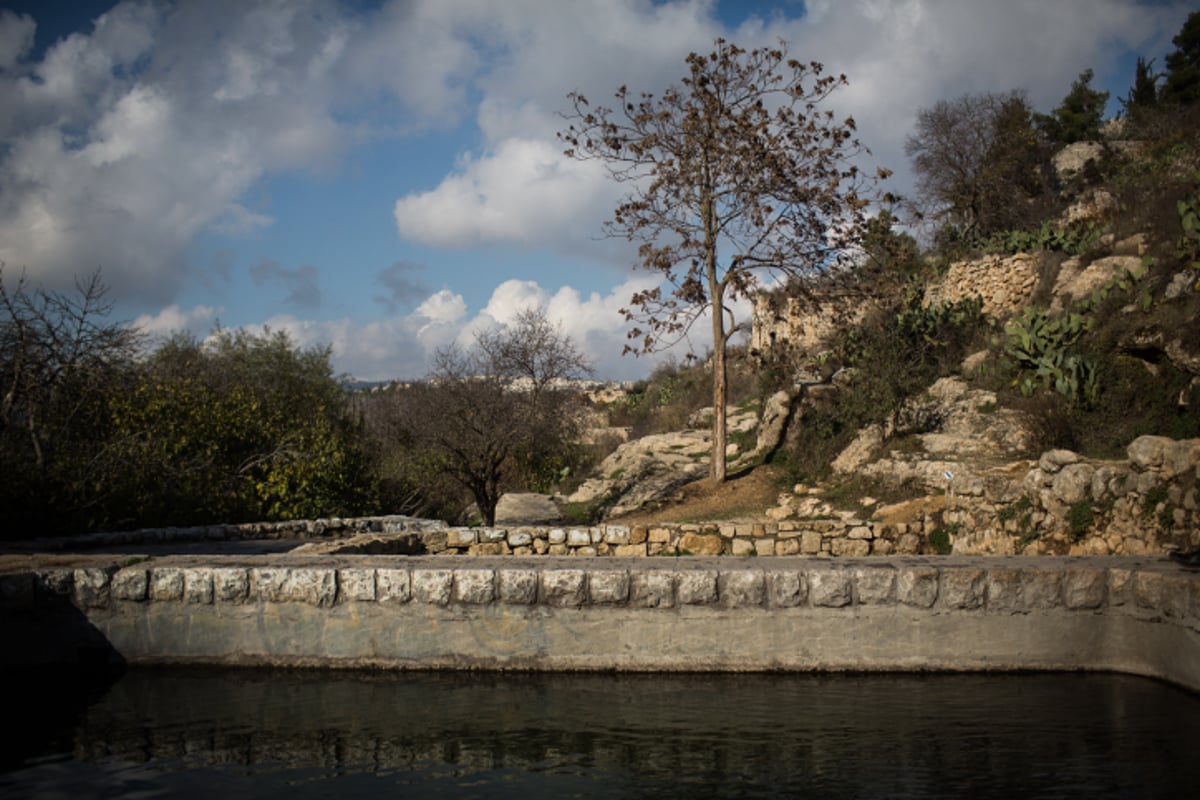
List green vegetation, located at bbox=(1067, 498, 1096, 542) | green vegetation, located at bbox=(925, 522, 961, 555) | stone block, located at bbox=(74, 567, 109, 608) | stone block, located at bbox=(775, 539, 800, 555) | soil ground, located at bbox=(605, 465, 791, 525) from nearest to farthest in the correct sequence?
stone block, located at bbox=(74, 567, 109, 608), green vegetation, located at bbox=(1067, 498, 1096, 542), green vegetation, located at bbox=(925, 522, 961, 555), stone block, located at bbox=(775, 539, 800, 555), soil ground, located at bbox=(605, 465, 791, 525)

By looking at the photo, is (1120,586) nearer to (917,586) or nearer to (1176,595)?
(1176,595)

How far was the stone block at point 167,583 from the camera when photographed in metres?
7.43

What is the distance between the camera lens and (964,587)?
6.92 m

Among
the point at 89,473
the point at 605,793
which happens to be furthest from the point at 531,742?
the point at 89,473

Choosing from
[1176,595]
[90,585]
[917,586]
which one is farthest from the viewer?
[90,585]

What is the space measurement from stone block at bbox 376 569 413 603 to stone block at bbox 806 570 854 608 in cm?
328

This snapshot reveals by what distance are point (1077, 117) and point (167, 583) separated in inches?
1699

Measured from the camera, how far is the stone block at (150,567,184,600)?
7.43 meters

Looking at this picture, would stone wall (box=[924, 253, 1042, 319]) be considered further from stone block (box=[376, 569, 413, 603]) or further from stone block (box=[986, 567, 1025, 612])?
stone block (box=[376, 569, 413, 603])

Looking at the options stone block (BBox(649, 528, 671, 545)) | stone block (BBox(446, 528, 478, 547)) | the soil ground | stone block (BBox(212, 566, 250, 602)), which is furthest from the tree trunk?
stone block (BBox(212, 566, 250, 602))

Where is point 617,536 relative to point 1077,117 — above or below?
below

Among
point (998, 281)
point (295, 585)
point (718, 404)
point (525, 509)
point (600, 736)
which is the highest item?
point (998, 281)

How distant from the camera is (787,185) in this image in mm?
20344

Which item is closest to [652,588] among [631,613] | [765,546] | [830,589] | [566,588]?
[631,613]
